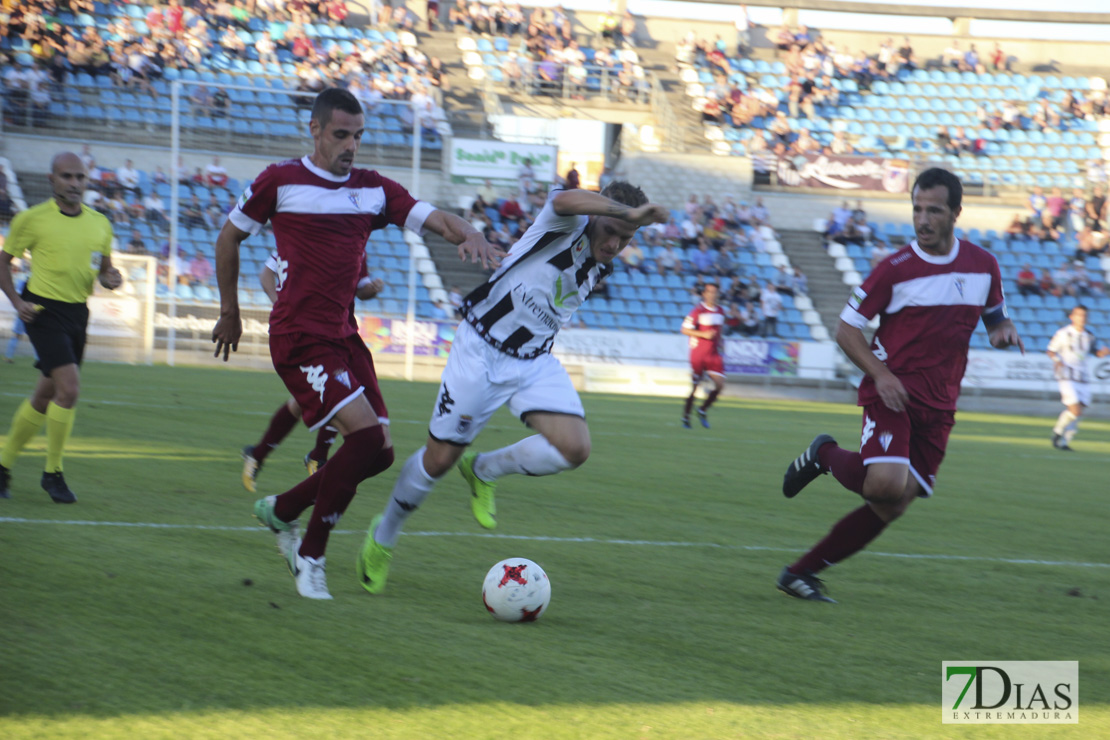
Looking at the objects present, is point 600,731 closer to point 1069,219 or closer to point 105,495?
point 105,495

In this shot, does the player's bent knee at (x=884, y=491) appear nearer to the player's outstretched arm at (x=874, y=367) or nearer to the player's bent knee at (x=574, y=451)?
the player's outstretched arm at (x=874, y=367)

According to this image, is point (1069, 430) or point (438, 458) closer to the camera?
point (438, 458)

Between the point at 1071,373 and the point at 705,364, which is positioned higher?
the point at 1071,373

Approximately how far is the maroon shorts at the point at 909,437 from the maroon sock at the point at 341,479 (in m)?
2.38

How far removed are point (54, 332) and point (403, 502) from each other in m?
3.13

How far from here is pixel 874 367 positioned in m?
5.16

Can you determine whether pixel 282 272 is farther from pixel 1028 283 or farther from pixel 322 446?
pixel 1028 283

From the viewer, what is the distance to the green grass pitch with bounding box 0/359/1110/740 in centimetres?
331

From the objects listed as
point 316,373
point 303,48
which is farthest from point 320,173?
point 303,48

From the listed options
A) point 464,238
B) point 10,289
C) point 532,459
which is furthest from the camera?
point 10,289

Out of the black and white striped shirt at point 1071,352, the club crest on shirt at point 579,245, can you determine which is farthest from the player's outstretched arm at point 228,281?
the black and white striped shirt at point 1071,352

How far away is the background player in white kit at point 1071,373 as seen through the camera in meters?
16.4

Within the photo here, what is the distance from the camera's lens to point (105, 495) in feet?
22.9

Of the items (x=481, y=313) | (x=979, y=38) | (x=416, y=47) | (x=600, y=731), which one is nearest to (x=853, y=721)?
(x=600, y=731)
